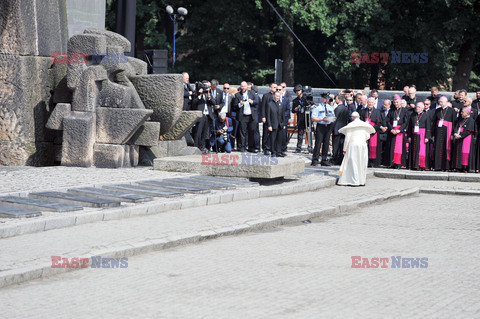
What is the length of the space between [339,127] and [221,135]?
3.07 metres

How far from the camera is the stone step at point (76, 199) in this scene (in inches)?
482

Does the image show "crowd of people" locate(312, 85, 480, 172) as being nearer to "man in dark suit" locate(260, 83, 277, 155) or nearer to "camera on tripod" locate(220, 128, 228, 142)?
"man in dark suit" locate(260, 83, 277, 155)

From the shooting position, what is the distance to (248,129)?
79.4 feet

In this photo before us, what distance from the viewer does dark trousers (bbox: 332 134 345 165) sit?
72.7ft

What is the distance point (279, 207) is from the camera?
1378 cm

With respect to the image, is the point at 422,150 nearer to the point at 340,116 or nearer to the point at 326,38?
the point at 340,116

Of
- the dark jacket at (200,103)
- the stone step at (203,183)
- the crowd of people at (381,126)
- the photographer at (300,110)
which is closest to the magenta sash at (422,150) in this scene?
the crowd of people at (381,126)

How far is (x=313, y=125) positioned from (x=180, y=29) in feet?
74.8

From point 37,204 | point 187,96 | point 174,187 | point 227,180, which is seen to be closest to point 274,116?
point 187,96

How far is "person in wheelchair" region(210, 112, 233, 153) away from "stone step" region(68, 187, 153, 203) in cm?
897

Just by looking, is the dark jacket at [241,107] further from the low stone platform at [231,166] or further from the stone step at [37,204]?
the stone step at [37,204]

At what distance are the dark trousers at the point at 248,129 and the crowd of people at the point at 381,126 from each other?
41 cm

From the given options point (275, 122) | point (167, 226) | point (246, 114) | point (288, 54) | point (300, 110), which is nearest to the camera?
point (167, 226)

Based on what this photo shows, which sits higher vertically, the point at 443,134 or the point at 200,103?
the point at 200,103
